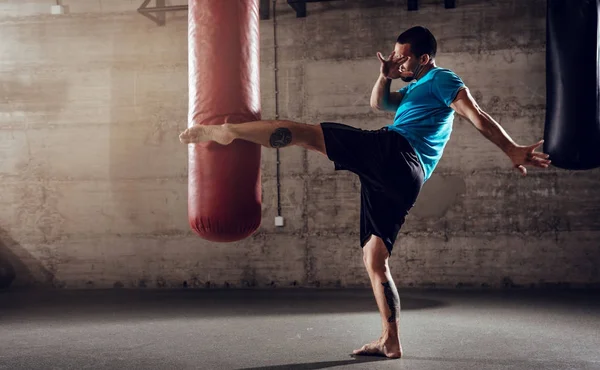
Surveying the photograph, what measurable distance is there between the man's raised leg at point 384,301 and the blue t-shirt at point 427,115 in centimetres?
45

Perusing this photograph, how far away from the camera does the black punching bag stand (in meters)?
3.93

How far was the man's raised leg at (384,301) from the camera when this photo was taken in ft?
9.30

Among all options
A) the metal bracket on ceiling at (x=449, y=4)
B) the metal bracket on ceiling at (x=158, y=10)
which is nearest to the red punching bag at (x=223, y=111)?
the metal bracket on ceiling at (x=158, y=10)

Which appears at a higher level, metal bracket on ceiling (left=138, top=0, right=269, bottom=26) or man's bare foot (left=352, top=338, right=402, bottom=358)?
metal bracket on ceiling (left=138, top=0, right=269, bottom=26)

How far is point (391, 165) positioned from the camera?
2.72 meters

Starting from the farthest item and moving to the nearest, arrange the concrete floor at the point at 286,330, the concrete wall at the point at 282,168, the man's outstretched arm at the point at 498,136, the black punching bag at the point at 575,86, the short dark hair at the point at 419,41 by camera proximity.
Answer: the concrete wall at the point at 282,168 → the black punching bag at the point at 575,86 → the short dark hair at the point at 419,41 → the concrete floor at the point at 286,330 → the man's outstretched arm at the point at 498,136

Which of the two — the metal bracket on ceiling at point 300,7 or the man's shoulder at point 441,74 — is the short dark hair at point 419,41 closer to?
the man's shoulder at point 441,74

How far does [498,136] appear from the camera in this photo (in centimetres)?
263

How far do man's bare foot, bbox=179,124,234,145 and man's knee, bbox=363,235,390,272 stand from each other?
84 centimetres

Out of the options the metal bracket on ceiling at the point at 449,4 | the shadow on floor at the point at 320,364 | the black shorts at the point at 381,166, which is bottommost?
the shadow on floor at the point at 320,364

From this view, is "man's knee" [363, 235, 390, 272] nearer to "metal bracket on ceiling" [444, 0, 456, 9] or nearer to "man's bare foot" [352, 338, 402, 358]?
"man's bare foot" [352, 338, 402, 358]

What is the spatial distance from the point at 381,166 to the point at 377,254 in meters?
0.44

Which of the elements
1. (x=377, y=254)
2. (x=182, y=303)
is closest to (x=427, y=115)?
(x=377, y=254)

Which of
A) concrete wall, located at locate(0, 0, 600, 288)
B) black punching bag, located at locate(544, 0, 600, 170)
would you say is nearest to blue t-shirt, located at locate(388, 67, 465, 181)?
black punching bag, located at locate(544, 0, 600, 170)
